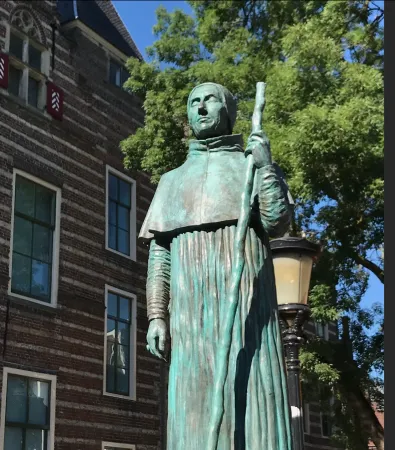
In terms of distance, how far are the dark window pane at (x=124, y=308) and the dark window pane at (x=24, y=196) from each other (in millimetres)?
3745

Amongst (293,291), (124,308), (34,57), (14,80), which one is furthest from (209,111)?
(124,308)

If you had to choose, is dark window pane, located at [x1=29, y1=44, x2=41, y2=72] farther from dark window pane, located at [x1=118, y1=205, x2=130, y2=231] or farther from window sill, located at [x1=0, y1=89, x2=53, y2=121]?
dark window pane, located at [x1=118, y1=205, x2=130, y2=231]

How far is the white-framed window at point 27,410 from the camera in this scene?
49.1ft

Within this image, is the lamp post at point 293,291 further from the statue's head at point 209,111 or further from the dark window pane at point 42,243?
the dark window pane at point 42,243

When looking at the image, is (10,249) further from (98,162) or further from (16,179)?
(98,162)

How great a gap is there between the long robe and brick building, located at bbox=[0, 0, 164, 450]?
11974mm

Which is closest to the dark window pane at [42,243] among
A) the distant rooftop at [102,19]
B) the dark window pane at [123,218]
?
the dark window pane at [123,218]

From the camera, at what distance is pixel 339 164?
12844mm

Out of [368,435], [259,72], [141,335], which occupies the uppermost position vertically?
[259,72]

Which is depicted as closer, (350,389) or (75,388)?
(350,389)

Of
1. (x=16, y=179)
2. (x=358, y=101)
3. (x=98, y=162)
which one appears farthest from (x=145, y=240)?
(x=98, y=162)

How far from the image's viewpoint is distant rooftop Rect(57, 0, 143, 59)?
1986 cm

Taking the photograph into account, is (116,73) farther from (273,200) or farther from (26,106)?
(273,200)

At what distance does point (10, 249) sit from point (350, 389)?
7367 mm
